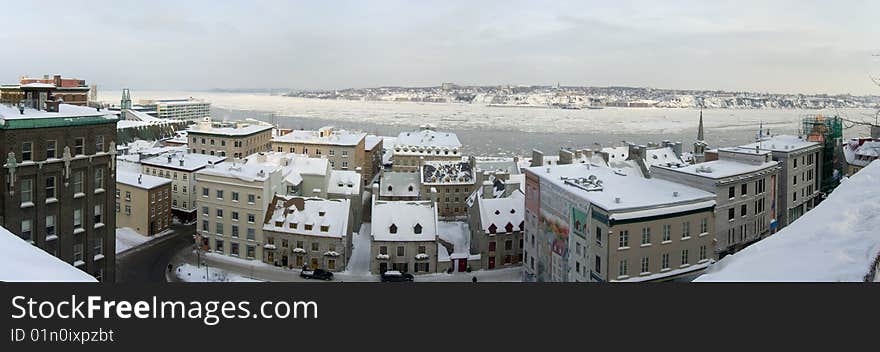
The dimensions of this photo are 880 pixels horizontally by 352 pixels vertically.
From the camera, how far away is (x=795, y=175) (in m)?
31.1

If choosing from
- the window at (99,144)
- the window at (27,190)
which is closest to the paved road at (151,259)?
the window at (99,144)

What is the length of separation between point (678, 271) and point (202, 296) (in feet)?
65.1

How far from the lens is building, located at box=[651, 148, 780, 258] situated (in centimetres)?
2458

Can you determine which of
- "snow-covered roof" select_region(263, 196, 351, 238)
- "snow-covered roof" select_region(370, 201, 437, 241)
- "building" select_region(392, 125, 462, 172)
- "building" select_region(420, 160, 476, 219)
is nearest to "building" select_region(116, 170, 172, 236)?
"snow-covered roof" select_region(263, 196, 351, 238)

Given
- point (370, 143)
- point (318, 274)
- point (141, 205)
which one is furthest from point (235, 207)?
point (370, 143)

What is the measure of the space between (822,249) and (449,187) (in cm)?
4016

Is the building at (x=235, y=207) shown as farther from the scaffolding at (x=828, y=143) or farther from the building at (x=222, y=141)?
the scaffolding at (x=828, y=143)

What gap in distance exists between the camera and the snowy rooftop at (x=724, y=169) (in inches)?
989

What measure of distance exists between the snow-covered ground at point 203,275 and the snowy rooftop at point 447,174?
58.5 ft

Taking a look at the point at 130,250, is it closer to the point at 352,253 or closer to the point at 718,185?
the point at 352,253

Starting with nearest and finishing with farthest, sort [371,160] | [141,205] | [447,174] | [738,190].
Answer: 1. [738,190]
2. [141,205]
3. [447,174]
4. [371,160]

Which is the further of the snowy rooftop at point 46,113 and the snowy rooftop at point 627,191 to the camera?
the snowy rooftop at point 627,191

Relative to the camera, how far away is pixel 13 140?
2025 centimetres

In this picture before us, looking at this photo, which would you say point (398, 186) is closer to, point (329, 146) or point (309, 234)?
point (309, 234)
